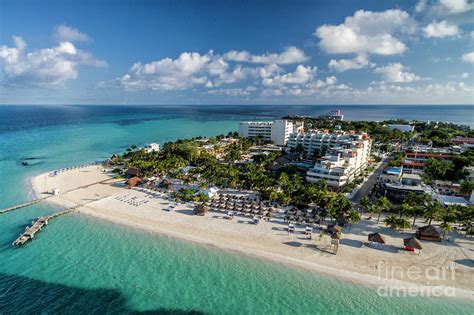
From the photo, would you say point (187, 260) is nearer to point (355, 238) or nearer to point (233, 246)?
point (233, 246)

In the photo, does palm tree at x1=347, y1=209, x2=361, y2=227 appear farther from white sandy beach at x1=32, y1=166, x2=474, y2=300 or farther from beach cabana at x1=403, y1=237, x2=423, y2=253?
beach cabana at x1=403, y1=237, x2=423, y2=253

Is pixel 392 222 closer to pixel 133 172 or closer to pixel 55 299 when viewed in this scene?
pixel 55 299

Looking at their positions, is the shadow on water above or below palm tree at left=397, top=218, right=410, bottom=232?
below

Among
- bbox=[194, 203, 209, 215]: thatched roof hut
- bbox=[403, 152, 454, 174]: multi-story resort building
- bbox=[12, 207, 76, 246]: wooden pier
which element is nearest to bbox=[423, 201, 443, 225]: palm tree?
bbox=[403, 152, 454, 174]: multi-story resort building

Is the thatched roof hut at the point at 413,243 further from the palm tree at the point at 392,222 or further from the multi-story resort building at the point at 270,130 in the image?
the multi-story resort building at the point at 270,130

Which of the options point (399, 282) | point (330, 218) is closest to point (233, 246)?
point (330, 218)

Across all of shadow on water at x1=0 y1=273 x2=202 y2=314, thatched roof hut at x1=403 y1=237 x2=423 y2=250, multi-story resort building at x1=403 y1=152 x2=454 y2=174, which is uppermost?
multi-story resort building at x1=403 y1=152 x2=454 y2=174
